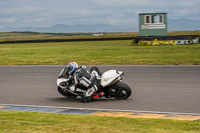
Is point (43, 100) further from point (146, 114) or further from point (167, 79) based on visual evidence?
point (167, 79)

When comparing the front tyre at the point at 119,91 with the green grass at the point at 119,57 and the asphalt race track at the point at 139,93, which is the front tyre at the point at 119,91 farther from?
the green grass at the point at 119,57

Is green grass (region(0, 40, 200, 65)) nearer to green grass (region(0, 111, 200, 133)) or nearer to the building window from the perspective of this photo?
the building window

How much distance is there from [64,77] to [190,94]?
351cm

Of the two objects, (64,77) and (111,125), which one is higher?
(64,77)

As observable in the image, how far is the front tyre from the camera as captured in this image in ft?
30.3

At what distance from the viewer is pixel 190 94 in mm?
9766

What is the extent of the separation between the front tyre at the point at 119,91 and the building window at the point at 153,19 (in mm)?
33419

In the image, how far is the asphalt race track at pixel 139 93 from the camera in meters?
8.55

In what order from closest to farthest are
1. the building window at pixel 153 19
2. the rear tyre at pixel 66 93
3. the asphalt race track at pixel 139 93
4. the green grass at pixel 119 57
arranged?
the asphalt race track at pixel 139 93 → the rear tyre at pixel 66 93 → the green grass at pixel 119 57 → the building window at pixel 153 19

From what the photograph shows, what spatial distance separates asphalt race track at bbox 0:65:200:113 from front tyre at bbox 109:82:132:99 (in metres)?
0.15

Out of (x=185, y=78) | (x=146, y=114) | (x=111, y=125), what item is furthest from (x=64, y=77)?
(x=185, y=78)

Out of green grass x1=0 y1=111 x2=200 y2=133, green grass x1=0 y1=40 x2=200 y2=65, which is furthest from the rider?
green grass x1=0 y1=40 x2=200 y2=65

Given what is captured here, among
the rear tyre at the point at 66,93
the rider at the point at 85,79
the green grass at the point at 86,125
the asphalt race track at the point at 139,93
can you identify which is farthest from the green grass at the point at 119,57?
the green grass at the point at 86,125

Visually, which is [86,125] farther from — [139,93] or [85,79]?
[139,93]
